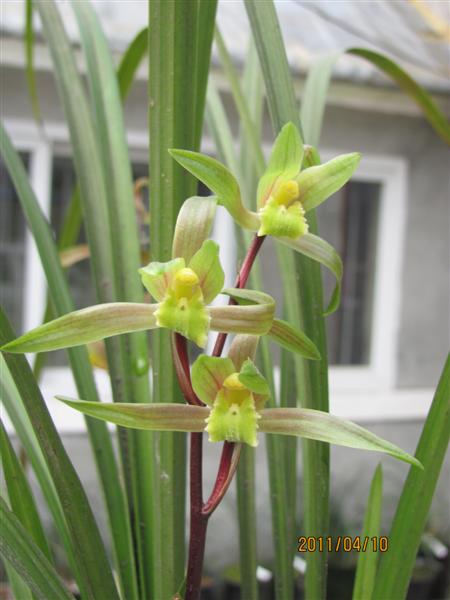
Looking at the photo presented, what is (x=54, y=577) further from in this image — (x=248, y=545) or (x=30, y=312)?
(x=30, y=312)

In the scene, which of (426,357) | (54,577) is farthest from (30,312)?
(54,577)

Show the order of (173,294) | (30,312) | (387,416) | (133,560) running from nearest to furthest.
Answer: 1. (173,294)
2. (133,560)
3. (30,312)
4. (387,416)

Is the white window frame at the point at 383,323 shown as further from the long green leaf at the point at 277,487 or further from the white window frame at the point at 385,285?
the long green leaf at the point at 277,487

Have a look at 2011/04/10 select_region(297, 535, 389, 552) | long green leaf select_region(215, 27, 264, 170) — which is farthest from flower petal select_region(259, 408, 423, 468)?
long green leaf select_region(215, 27, 264, 170)

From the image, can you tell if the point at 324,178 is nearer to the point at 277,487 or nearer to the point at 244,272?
the point at 244,272

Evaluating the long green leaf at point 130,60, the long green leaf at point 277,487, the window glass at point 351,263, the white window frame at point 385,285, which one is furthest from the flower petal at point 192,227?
the white window frame at point 385,285
